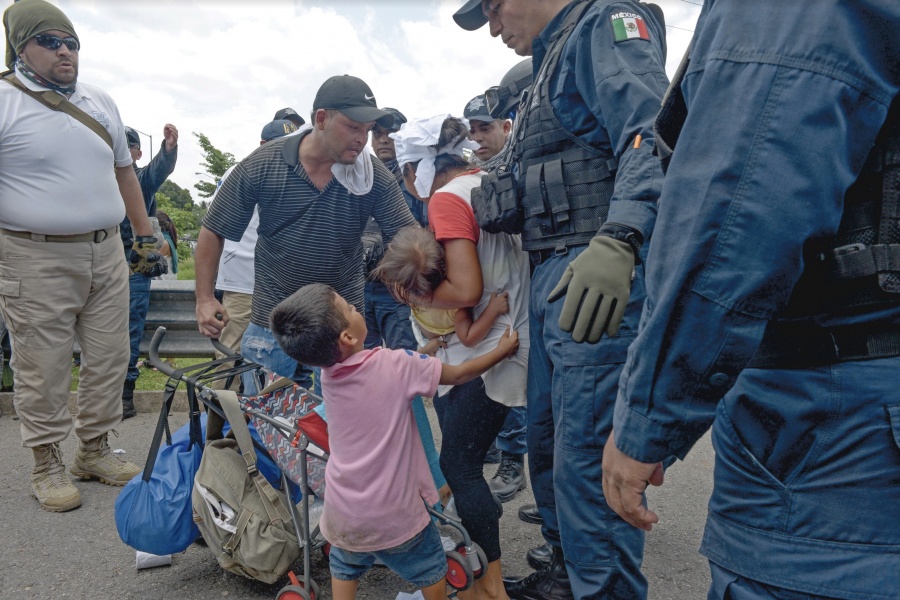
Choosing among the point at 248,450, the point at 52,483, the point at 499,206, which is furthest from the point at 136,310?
the point at 499,206

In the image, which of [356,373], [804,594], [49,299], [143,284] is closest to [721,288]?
[804,594]

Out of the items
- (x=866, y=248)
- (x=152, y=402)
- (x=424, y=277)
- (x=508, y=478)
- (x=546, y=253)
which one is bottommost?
(x=152, y=402)

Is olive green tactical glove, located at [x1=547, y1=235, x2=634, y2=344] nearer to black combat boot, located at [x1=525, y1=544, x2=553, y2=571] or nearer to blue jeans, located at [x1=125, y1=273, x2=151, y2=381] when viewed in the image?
black combat boot, located at [x1=525, y1=544, x2=553, y2=571]

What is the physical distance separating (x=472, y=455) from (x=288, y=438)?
2.24ft

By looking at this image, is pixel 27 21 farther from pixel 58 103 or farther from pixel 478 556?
pixel 478 556

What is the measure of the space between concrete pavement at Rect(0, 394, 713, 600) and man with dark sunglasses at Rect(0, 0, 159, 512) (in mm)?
187

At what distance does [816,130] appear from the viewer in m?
0.87

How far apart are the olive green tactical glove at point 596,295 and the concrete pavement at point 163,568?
1.63 metres

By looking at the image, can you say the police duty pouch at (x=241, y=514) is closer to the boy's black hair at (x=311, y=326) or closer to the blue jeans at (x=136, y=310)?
the boy's black hair at (x=311, y=326)

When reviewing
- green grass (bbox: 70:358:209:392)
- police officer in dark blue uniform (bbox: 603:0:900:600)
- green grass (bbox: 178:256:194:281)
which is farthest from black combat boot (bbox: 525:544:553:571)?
green grass (bbox: 178:256:194:281)

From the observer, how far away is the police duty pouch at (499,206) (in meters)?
2.09

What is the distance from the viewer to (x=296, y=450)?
2.55m

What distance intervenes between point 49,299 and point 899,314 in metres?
3.76

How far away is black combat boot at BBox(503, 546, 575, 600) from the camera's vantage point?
2.40 meters
